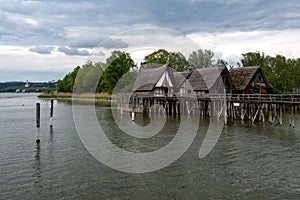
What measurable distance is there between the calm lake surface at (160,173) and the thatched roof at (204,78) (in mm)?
19549

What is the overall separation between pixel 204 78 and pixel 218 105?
9.39 m

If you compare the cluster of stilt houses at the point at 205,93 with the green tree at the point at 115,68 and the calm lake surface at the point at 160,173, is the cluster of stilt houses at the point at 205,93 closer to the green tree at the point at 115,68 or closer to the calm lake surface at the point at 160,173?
the calm lake surface at the point at 160,173

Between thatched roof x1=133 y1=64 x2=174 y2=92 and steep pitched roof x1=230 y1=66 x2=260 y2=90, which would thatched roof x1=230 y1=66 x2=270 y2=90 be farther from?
thatched roof x1=133 y1=64 x2=174 y2=92

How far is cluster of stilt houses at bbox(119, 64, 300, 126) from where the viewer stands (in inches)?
1313

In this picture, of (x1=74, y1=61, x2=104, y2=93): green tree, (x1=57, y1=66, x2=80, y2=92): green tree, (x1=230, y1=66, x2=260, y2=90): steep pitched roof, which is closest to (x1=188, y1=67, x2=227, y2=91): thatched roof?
(x1=230, y1=66, x2=260, y2=90): steep pitched roof

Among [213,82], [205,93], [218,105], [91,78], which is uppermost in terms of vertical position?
[91,78]

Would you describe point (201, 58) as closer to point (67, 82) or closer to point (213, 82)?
point (213, 82)

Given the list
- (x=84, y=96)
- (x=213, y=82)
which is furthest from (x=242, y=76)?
(x=84, y=96)

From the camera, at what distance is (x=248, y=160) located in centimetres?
1563

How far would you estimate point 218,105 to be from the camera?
33.2 meters

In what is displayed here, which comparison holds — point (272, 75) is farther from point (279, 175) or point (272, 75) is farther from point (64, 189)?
point (64, 189)

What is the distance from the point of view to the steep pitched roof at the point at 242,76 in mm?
41500

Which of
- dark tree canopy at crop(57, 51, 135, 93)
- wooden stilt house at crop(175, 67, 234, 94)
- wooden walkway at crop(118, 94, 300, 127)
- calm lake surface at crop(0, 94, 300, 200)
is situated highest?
dark tree canopy at crop(57, 51, 135, 93)

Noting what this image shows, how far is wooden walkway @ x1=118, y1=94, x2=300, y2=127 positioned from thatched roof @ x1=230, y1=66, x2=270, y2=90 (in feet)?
8.11
